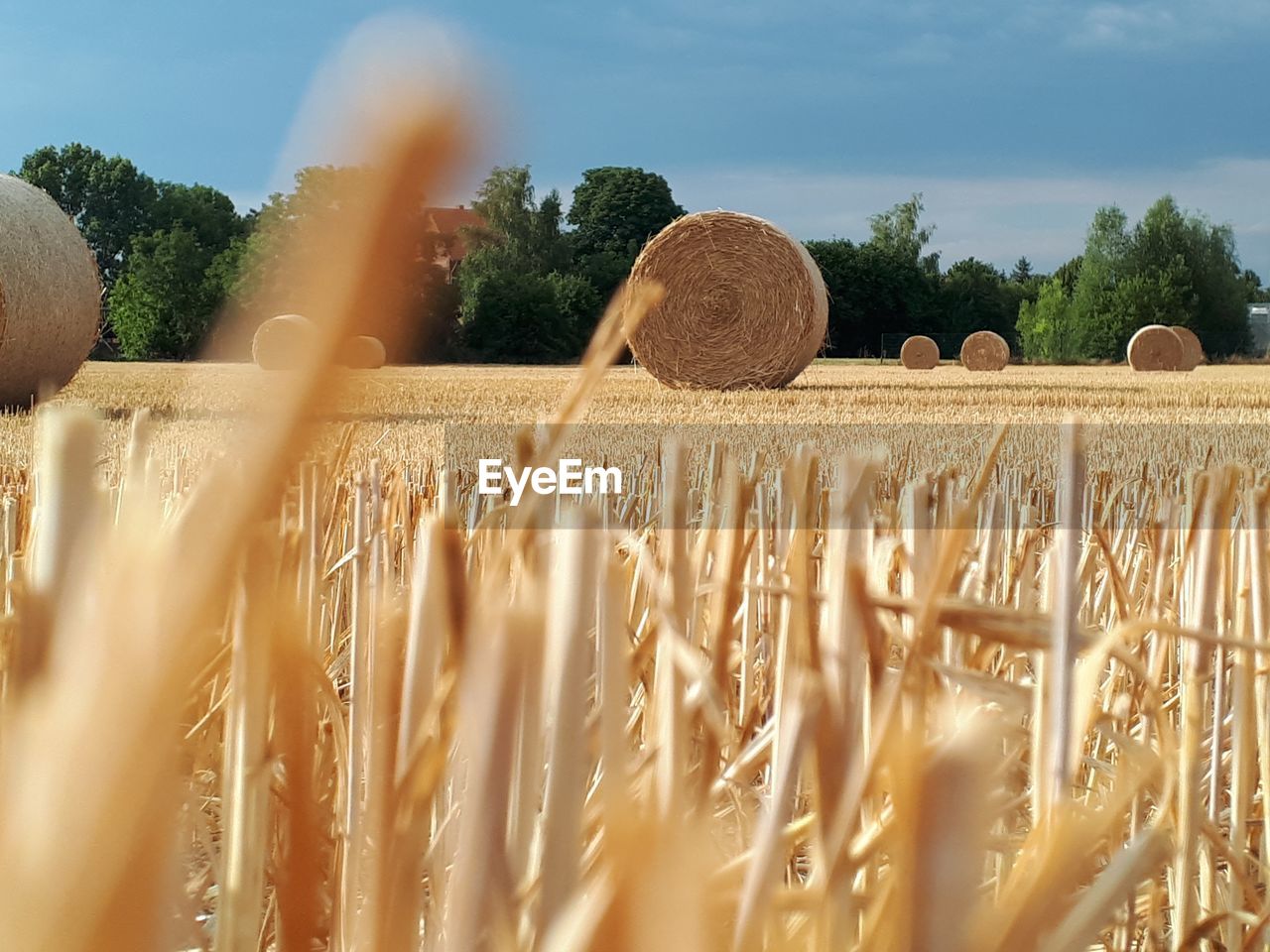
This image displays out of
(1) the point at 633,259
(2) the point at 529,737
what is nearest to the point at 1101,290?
(1) the point at 633,259

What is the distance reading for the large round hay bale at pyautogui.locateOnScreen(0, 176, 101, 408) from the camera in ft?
20.8

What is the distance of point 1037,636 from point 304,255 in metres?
0.31

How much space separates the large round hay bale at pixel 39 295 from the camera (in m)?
6.35

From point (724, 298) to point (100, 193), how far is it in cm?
2470

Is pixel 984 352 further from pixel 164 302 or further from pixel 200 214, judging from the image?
pixel 200 214

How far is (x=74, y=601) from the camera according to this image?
0.23 m

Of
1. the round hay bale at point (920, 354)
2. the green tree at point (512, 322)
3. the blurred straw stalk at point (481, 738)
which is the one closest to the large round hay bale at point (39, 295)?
the blurred straw stalk at point (481, 738)

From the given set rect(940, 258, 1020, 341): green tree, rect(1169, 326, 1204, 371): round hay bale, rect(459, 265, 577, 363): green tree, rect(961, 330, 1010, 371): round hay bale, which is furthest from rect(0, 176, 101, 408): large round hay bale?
rect(940, 258, 1020, 341): green tree

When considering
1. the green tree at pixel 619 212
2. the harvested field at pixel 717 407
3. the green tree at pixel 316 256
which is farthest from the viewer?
the green tree at pixel 619 212

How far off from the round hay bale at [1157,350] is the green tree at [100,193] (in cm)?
2166

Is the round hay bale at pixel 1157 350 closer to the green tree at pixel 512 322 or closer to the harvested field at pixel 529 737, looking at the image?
the green tree at pixel 512 322

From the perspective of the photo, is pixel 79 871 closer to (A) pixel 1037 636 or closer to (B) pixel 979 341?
(A) pixel 1037 636

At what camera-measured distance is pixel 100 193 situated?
29.7 metres

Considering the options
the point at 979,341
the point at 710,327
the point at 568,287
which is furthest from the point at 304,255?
the point at 568,287
